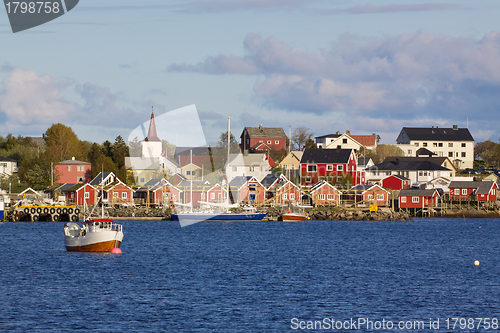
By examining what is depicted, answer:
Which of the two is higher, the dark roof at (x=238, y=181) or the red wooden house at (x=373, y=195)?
the dark roof at (x=238, y=181)

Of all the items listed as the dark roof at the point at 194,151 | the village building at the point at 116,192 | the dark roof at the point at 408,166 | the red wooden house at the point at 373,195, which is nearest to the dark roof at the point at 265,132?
the dark roof at the point at 194,151

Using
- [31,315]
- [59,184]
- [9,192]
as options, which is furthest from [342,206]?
[31,315]

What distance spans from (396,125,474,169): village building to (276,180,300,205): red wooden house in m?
49.6

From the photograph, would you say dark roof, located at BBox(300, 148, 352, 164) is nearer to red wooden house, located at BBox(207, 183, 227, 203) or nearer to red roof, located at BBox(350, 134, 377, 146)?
red wooden house, located at BBox(207, 183, 227, 203)

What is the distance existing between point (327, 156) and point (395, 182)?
1120 centimetres

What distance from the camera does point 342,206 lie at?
87.5 metres

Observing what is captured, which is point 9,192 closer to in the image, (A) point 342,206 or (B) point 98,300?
(A) point 342,206

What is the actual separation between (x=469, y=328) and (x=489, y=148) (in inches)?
4959

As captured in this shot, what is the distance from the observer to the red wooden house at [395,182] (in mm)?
97000

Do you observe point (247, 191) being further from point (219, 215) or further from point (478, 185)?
point (478, 185)

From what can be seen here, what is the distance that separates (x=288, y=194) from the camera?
8925cm

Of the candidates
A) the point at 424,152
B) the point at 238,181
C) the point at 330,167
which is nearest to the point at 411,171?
the point at 330,167

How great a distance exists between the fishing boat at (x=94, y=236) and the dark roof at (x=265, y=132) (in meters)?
91.8

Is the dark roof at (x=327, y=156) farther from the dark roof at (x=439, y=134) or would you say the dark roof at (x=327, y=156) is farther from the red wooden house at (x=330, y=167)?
the dark roof at (x=439, y=134)
